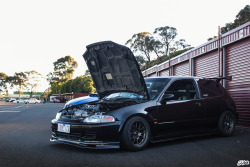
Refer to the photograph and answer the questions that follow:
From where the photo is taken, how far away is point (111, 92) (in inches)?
246

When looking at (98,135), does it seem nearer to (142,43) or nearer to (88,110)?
(88,110)

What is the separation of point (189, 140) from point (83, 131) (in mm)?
2547

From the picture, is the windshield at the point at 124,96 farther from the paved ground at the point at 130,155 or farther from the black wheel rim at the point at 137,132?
the paved ground at the point at 130,155

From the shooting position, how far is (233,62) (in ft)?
32.5

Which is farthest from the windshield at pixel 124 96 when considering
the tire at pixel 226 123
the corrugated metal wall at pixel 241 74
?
the corrugated metal wall at pixel 241 74

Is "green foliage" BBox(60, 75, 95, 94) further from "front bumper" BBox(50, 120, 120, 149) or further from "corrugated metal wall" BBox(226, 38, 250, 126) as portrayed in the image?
"front bumper" BBox(50, 120, 120, 149)

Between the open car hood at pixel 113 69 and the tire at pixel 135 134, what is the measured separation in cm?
62

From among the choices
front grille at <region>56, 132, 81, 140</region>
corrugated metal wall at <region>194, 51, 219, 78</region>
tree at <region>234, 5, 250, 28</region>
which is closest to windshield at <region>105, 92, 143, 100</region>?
front grille at <region>56, 132, 81, 140</region>

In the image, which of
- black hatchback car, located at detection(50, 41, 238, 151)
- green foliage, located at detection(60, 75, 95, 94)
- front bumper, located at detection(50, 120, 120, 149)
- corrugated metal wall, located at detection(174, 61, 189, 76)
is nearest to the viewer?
front bumper, located at detection(50, 120, 120, 149)

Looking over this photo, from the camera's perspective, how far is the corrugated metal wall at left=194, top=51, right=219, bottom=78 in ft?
36.2

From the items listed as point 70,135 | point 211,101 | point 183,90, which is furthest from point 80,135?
point 211,101

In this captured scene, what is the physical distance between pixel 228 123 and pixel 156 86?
220cm

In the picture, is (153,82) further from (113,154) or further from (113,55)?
(113,154)

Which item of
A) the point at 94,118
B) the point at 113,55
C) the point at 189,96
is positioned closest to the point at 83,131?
the point at 94,118
